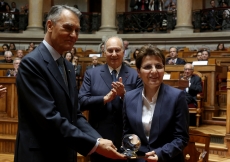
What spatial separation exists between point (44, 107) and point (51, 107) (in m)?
0.03

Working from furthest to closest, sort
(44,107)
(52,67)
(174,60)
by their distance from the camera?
(174,60), (52,67), (44,107)

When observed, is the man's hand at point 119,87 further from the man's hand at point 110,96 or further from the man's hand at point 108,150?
the man's hand at point 108,150

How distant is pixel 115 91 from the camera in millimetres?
2404

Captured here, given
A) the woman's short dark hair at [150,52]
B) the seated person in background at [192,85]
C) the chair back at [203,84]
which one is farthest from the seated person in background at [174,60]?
the woman's short dark hair at [150,52]

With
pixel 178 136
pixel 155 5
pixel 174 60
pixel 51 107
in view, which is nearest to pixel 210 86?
pixel 174 60

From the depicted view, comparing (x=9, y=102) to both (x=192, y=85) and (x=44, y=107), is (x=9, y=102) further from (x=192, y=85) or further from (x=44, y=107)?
(x=44, y=107)

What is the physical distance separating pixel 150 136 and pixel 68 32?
714mm

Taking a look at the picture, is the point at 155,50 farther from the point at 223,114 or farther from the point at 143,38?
the point at 143,38

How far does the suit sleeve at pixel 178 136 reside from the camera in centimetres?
186

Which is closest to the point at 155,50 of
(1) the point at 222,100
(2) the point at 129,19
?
(1) the point at 222,100

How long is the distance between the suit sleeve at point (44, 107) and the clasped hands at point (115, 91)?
2.21 ft

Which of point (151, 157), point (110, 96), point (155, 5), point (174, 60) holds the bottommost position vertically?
point (151, 157)

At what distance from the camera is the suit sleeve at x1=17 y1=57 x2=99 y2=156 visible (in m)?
1.68

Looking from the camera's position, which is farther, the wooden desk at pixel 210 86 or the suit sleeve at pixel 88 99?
the wooden desk at pixel 210 86
